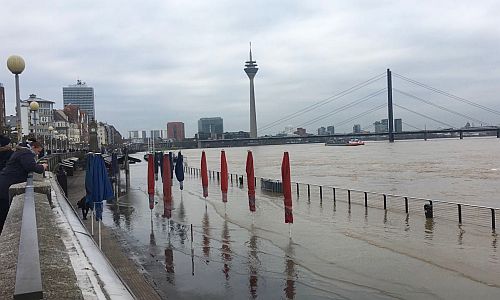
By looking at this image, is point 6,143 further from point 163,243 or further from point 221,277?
point 163,243

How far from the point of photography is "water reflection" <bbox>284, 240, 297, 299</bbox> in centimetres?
989

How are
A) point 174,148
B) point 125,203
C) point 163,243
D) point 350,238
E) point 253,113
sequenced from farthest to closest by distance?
point 174,148 → point 253,113 → point 125,203 → point 350,238 → point 163,243

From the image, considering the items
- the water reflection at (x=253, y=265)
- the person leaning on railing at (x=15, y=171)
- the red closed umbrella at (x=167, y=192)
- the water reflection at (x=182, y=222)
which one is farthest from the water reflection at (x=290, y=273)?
the red closed umbrella at (x=167, y=192)

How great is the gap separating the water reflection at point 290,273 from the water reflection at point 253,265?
0.68 metres

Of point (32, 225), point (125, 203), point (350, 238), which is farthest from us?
point (125, 203)

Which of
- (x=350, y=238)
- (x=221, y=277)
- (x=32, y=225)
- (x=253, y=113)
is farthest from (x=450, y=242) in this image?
(x=253, y=113)

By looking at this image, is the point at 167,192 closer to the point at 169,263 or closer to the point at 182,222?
the point at 182,222

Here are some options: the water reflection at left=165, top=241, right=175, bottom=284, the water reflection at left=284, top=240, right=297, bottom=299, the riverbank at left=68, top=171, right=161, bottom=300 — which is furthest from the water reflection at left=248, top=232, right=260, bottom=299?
the riverbank at left=68, top=171, right=161, bottom=300

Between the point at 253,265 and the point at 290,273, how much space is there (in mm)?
1123

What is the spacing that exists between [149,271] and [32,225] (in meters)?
8.18

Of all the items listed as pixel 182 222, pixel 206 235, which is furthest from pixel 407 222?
pixel 182 222

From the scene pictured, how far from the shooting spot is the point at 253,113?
175625mm

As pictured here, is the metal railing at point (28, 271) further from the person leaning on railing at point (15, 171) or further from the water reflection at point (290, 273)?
the water reflection at point (290, 273)

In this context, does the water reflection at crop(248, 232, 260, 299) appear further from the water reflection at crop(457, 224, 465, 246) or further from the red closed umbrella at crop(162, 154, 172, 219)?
the water reflection at crop(457, 224, 465, 246)
